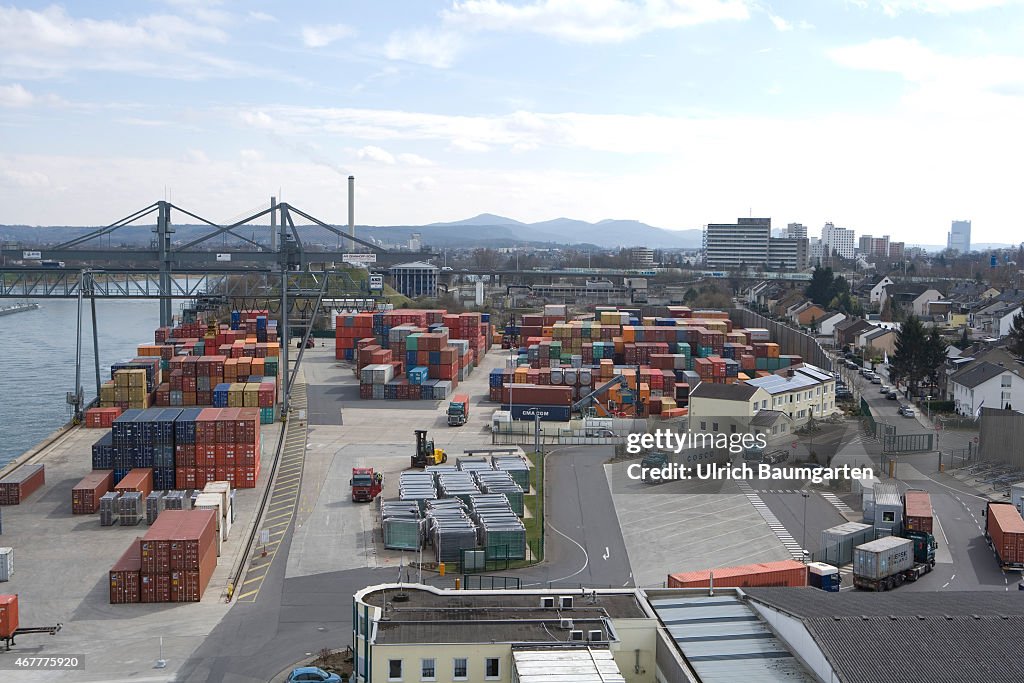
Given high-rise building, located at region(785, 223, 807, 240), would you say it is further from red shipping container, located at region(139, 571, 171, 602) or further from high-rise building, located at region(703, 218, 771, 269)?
red shipping container, located at region(139, 571, 171, 602)

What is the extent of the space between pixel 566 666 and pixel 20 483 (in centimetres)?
1567

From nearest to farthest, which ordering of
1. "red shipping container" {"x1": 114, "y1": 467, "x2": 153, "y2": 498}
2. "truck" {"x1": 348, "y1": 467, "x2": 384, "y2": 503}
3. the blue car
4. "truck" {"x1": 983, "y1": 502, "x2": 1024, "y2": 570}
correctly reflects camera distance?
the blue car
"truck" {"x1": 983, "y1": 502, "x2": 1024, "y2": 570}
"red shipping container" {"x1": 114, "y1": 467, "x2": 153, "y2": 498}
"truck" {"x1": 348, "y1": 467, "x2": 384, "y2": 503}

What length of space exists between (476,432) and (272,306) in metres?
26.7

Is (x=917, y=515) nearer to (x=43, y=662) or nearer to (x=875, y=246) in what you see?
(x=43, y=662)

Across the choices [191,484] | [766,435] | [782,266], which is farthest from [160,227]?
[782,266]

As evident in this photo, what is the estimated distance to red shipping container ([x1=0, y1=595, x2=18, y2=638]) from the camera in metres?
13.5

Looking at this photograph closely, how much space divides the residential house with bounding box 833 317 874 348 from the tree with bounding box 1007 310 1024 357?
8615 mm

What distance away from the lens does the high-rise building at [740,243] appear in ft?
383

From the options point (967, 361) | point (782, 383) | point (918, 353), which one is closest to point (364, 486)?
point (782, 383)

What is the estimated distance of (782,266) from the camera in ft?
368

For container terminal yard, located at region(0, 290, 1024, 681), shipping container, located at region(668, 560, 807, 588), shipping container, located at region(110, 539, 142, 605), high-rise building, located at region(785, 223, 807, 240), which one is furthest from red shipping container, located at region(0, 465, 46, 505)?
high-rise building, located at region(785, 223, 807, 240)

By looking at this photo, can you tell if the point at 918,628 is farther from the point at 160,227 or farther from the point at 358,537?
the point at 160,227

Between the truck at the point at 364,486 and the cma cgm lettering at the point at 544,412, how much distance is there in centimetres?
1011

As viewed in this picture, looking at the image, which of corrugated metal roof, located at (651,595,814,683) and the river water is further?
the river water
